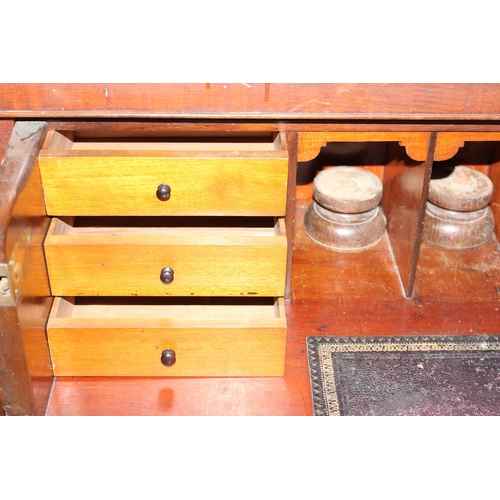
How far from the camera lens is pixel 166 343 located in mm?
1592

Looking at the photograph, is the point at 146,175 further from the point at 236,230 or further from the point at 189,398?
the point at 189,398

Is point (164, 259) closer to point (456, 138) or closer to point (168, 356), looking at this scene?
point (168, 356)

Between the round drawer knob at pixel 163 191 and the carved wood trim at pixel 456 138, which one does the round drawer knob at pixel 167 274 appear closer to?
the round drawer knob at pixel 163 191

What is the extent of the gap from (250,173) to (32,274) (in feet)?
1.45

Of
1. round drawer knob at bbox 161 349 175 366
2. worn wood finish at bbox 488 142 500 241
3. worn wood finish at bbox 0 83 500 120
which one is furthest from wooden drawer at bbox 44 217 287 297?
worn wood finish at bbox 488 142 500 241

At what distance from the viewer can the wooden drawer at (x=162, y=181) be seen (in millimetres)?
1480

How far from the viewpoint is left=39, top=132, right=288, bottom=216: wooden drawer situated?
4.86 ft

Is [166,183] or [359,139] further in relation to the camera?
Answer: [359,139]

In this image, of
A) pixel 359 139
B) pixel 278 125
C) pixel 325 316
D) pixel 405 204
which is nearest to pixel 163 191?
pixel 278 125

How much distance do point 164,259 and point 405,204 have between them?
0.63 metres

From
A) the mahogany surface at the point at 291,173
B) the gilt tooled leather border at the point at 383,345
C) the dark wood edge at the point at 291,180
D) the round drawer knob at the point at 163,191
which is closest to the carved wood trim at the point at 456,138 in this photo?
the mahogany surface at the point at 291,173

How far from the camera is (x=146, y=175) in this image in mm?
1500

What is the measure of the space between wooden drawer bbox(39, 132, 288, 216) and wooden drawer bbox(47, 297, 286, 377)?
21cm

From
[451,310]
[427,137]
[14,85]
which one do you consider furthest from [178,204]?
[451,310]
